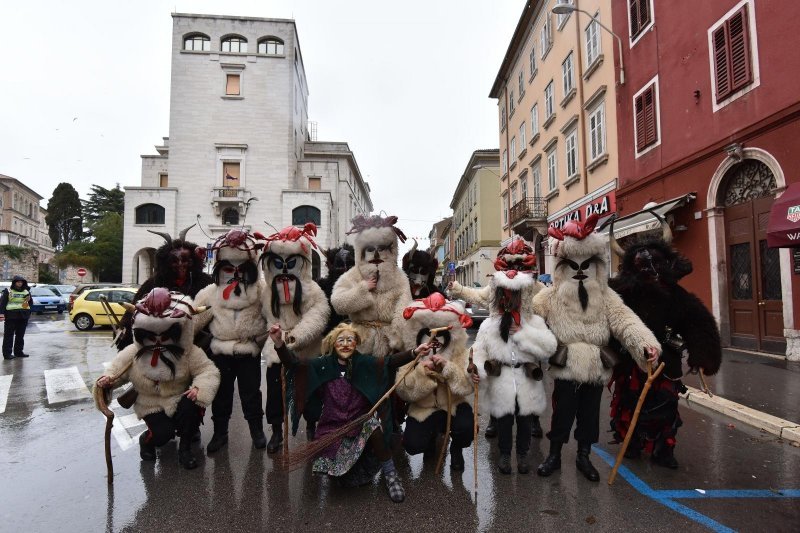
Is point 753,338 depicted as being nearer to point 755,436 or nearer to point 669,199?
point 669,199

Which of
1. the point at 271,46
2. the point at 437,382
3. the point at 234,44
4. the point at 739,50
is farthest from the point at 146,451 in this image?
the point at 234,44

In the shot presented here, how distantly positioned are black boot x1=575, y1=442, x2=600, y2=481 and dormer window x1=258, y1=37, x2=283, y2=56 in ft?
127

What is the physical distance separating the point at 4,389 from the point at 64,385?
0.79 meters

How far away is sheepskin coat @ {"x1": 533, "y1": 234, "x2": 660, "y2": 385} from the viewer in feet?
11.7

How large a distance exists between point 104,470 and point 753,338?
10924mm

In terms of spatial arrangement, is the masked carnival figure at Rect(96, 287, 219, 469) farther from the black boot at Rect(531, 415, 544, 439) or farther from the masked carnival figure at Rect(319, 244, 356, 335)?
the black boot at Rect(531, 415, 544, 439)

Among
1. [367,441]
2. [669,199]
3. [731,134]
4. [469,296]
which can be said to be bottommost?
[367,441]

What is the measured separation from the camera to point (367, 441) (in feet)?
11.3

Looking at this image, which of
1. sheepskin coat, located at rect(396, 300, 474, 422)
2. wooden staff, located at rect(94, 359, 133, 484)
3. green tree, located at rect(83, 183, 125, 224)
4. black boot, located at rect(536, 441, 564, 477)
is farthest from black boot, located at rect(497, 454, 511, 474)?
green tree, located at rect(83, 183, 125, 224)

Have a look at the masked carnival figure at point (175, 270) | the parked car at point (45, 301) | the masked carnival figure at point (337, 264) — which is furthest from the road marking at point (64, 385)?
the parked car at point (45, 301)

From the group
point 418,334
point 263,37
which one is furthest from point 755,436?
point 263,37

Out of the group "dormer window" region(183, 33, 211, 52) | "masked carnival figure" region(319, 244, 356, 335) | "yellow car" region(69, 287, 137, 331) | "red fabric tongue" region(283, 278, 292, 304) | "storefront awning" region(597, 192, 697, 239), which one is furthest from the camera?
"dormer window" region(183, 33, 211, 52)

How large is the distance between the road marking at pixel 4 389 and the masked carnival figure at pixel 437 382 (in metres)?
5.67

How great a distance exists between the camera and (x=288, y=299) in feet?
13.4
